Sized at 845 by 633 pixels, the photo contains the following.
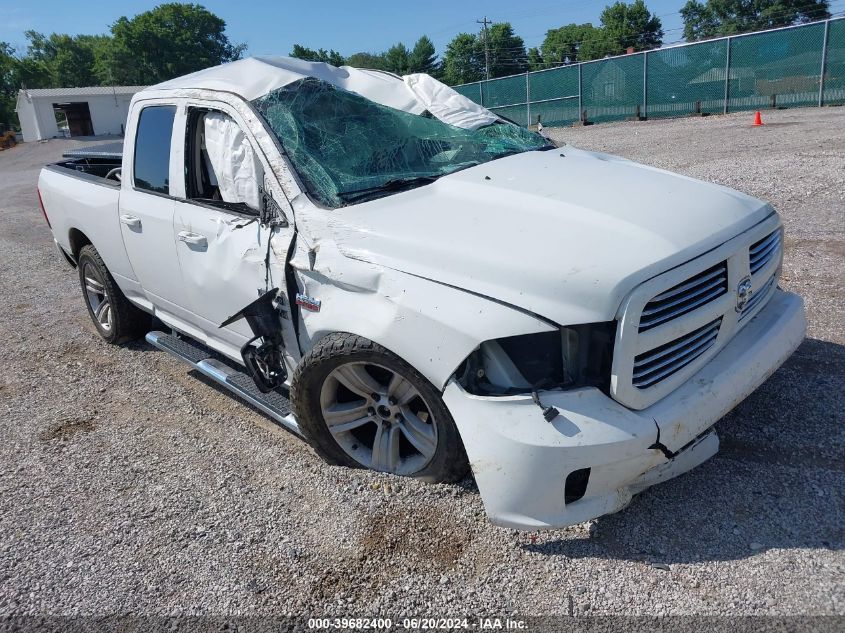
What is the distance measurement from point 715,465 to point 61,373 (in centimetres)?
459

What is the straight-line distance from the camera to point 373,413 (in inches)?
124

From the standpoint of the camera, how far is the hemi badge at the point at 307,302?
3.09m

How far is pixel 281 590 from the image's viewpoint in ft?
8.71

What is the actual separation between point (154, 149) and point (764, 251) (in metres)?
3.58

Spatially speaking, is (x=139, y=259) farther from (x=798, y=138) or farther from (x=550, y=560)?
(x=798, y=138)

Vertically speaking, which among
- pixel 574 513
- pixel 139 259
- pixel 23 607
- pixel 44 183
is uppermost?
pixel 44 183

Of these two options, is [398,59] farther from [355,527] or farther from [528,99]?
[355,527]

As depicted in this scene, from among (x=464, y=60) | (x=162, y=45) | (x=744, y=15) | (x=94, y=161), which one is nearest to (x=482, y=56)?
(x=464, y=60)

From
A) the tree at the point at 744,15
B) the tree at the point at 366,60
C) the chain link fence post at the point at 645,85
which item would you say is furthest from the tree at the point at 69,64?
the chain link fence post at the point at 645,85

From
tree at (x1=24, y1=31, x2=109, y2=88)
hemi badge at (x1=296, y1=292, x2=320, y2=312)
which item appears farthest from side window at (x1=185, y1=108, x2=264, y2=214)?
tree at (x1=24, y1=31, x2=109, y2=88)

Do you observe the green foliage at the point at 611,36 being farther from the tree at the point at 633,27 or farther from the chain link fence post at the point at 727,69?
the chain link fence post at the point at 727,69

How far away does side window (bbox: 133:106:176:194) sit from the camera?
13.5ft

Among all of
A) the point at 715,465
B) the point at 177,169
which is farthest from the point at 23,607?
the point at 715,465

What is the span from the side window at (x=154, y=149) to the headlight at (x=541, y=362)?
2534 millimetres
